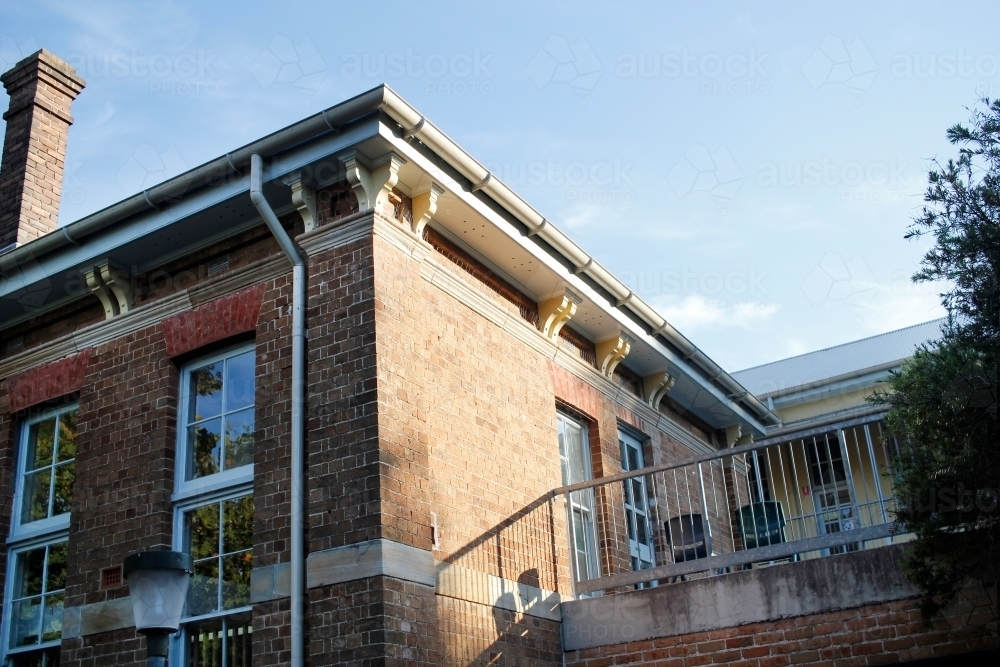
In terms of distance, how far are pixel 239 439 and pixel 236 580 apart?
118cm

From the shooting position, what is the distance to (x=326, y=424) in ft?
26.2

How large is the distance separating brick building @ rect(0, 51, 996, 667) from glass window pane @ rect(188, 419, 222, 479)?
0.08 ft

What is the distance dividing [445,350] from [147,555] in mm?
3518

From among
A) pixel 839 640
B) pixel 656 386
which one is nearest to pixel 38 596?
pixel 839 640

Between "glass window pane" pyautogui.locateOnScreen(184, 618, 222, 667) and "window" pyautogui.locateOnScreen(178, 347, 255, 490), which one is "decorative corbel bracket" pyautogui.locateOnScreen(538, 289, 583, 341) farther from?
"glass window pane" pyautogui.locateOnScreen(184, 618, 222, 667)

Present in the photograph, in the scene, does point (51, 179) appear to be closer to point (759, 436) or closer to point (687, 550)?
point (687, 550)

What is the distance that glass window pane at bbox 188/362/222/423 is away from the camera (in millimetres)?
9094

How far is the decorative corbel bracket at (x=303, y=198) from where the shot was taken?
8.64 meters

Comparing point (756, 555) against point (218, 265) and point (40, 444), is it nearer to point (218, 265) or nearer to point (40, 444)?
point (218, 265)

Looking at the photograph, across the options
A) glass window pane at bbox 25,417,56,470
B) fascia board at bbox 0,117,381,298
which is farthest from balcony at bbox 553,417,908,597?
glass window pane at bbox 25,417,56,470

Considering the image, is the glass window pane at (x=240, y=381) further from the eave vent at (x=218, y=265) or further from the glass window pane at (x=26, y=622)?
the glass window pane at (x=26, y=622)

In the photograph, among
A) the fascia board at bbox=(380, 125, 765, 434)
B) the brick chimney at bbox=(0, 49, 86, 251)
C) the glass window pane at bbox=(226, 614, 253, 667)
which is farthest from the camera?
the brick chimney at bbox=(0, 49, 86, 251)

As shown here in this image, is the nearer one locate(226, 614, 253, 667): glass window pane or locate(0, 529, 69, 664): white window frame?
locate(226, 614, 253, 667): glass window pane

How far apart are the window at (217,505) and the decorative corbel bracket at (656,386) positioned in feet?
17.5
